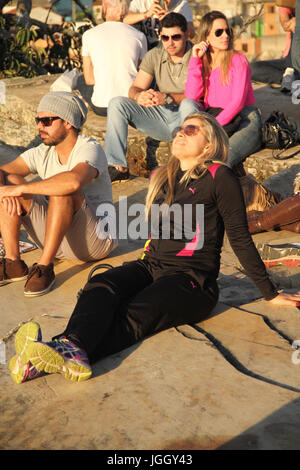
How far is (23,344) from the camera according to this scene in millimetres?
2838

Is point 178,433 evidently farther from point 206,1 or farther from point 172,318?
point 206,1

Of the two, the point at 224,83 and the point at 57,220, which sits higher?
the point at 224,83

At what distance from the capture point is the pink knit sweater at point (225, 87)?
5688mm

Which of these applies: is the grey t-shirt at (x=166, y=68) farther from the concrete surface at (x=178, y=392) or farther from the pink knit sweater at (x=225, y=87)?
the concrete surface at (x=178, y=392)

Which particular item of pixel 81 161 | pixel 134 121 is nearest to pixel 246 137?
pixel 134 121

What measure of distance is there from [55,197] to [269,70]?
6193mm

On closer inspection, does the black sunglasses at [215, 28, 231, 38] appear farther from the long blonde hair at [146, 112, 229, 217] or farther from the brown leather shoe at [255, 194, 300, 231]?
the long blonde hair at [146, 112, 229, 217]

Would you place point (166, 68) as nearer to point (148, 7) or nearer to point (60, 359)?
point (148, 7)

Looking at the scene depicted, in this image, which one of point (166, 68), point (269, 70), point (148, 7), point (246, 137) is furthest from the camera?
point (269, 70)

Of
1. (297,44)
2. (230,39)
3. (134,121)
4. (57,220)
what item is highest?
(230,39)

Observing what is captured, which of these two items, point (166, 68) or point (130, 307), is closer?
point (130, 307)

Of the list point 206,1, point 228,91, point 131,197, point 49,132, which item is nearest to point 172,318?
point 49,132

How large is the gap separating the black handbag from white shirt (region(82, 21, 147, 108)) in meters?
1.49

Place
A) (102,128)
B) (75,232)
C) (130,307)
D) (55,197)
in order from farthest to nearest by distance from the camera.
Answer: (102,128) < (75,232) < (55,197) < (130,307)
